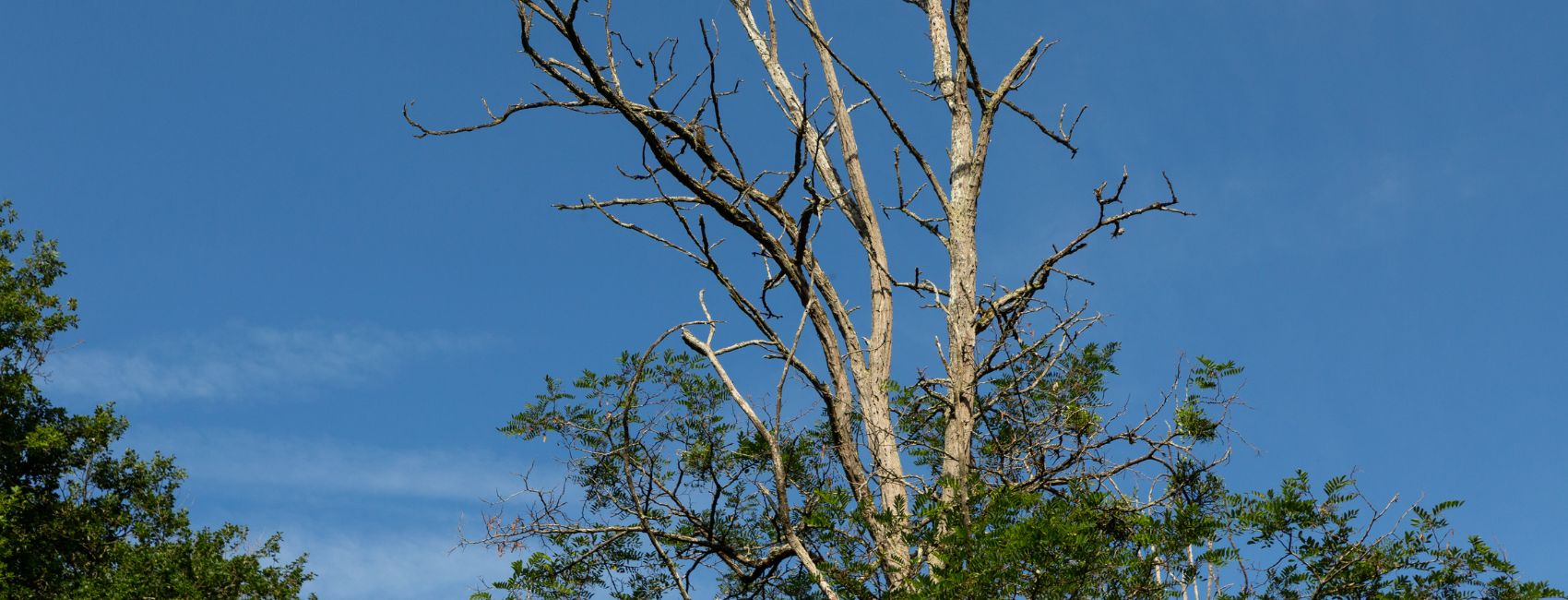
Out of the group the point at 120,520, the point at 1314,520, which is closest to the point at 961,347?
the point at 1314,520

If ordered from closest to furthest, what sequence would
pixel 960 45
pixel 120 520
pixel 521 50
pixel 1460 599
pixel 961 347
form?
pixel 1460 599, pixel 521 50, pixel 961 347, pixel 960 45, pixel 120 520

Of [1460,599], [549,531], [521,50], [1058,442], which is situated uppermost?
[521,50]

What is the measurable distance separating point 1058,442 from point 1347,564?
203 cm

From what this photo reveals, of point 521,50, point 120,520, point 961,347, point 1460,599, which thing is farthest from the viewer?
point 120,520

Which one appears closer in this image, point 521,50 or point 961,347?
point 521,50

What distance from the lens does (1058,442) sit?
324 inches

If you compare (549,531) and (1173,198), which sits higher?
(1173,198)

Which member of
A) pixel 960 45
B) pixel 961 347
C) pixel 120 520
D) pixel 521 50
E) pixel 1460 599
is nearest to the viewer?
pixel 1460 599

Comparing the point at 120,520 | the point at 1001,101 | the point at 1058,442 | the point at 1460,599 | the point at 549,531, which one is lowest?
the point at 1460,599

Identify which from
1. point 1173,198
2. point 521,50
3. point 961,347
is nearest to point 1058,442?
point 961,347

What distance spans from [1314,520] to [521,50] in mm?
5003

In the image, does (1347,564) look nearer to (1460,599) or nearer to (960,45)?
(1460,599)

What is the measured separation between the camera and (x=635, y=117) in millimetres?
7715

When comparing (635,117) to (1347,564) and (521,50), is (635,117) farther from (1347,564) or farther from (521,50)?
(1347,564)
